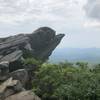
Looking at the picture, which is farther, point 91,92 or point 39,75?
point 39,75

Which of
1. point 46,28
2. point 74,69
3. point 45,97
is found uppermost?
point 46,28

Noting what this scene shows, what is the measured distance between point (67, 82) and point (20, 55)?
45.1 feet

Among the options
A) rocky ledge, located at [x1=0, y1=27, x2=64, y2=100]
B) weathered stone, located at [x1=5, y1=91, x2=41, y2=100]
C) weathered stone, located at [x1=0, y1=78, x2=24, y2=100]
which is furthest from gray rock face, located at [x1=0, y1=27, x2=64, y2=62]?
weathered stone, located at [x1=5, y1=91, x2=41, y2=100]

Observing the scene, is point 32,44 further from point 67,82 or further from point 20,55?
point 67,82

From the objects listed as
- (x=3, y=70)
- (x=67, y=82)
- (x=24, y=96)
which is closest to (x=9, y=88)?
(x=24, y=96)

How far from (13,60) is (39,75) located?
674 cm

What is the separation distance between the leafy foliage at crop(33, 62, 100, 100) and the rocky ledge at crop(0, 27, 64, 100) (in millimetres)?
2417

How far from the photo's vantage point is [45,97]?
153 feet

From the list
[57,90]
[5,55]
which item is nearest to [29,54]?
[5,55]

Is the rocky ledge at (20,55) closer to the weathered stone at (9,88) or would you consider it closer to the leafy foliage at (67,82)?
the weathered stone at (9,88)

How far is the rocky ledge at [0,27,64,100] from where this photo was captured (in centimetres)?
4541

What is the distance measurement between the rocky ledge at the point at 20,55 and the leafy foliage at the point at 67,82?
2.42 meters

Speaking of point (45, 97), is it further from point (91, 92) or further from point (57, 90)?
point (91, 92)

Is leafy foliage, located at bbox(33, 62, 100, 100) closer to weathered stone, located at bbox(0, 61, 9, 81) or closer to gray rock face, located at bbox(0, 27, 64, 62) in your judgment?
weathered stone, located at bbox(0, 61, 9, 81)
